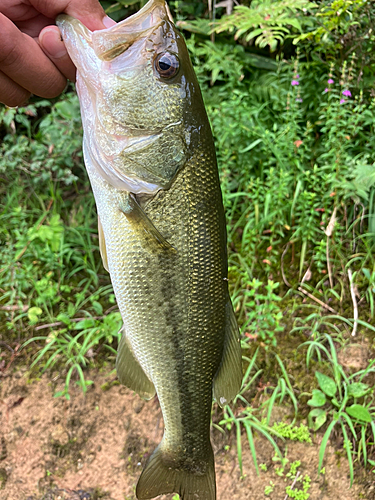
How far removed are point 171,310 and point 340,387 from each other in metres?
1.61

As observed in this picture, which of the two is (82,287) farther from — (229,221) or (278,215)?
(278,215)

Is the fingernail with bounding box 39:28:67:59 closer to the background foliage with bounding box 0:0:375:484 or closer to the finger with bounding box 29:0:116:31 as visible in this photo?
the finger with bounding box 29:0:116:31

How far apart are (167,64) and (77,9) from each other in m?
0.44

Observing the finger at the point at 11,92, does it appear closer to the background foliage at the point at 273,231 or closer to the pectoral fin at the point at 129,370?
the pectoral fin at the point at 129,370

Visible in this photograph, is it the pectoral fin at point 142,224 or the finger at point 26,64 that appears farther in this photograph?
the finger at point 26,64

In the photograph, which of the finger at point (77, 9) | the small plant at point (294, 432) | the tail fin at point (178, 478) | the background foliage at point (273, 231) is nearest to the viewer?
the finger at point (77, 9)

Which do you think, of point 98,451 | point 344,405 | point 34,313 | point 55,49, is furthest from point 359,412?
point 55,49

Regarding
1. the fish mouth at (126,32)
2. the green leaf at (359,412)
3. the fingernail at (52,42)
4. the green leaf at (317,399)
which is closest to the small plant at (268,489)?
the green leaf at (317,399)

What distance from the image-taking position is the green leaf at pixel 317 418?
7.66 feet

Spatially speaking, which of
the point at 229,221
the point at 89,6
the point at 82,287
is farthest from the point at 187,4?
the point at 82,287

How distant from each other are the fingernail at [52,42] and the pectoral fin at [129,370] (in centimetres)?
112

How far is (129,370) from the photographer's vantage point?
151 cm

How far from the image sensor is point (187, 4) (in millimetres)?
3480

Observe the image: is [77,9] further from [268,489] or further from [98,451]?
[268,489]
